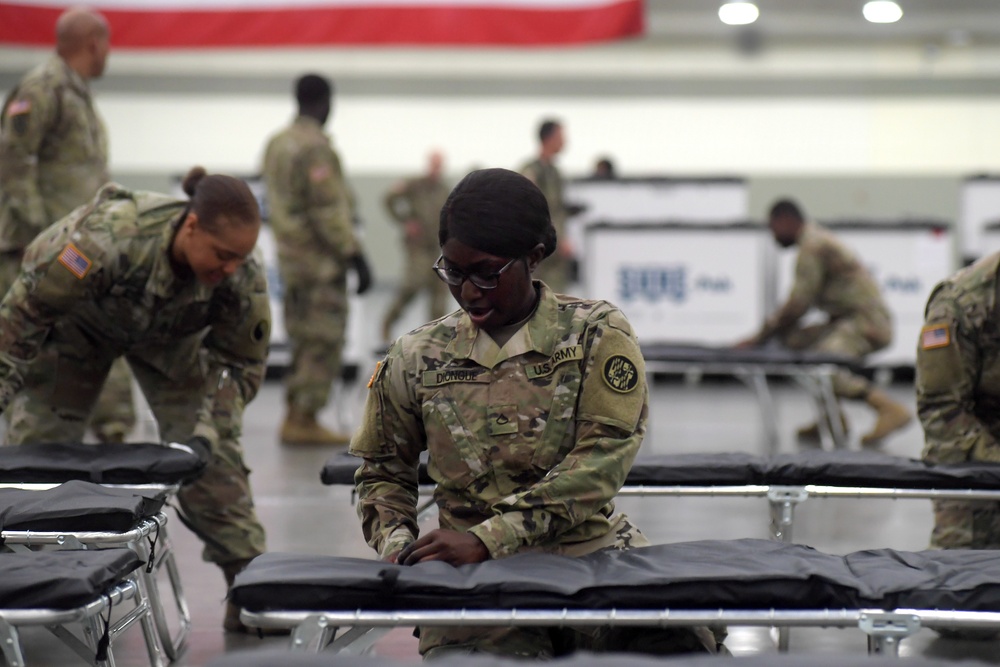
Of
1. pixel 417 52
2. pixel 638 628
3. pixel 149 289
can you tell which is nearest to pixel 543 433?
pixel 638 628

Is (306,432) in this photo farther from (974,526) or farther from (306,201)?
(974,526)

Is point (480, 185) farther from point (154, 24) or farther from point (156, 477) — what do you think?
point (154, 24)

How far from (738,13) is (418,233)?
14.7 feet

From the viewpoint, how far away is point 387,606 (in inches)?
80.1

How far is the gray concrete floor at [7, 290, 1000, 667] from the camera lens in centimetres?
331

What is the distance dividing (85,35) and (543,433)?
11.7 ft

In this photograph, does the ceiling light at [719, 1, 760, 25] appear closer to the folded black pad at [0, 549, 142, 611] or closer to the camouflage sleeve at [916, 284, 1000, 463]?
the camouflage sleeve at [916, 284, 1000, 463]

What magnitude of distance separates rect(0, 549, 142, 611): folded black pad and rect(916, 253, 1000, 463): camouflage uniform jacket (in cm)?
219

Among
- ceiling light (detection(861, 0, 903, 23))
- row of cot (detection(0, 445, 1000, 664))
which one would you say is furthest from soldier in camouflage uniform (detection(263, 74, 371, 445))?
ceiling light (detection(861, 0, 903, 23))

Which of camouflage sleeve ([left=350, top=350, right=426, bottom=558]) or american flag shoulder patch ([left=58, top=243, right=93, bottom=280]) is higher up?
american flag shoulder patch ([left=58, top=243, right=93, bottom=280])

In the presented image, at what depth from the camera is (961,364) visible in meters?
3.34

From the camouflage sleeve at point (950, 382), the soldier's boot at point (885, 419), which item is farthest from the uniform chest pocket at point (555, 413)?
the soldier's boot at point (885, 419)

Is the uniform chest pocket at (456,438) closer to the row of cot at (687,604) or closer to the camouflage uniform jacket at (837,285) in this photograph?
the row of cot at (687,604)

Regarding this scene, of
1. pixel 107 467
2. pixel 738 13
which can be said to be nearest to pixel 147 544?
pixel 107 467
